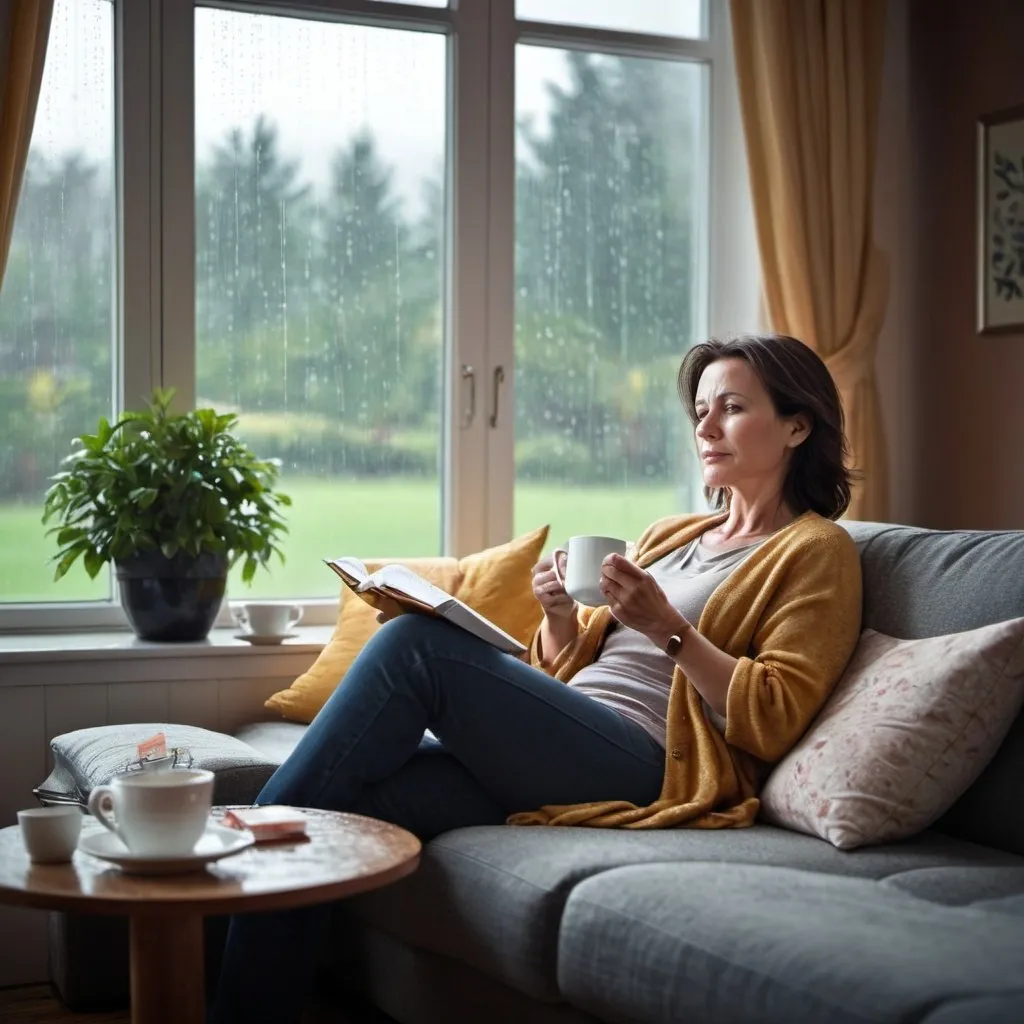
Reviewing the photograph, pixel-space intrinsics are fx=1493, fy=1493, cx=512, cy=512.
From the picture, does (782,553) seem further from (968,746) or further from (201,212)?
(201,212)

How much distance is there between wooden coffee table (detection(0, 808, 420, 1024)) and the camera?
5.27ft

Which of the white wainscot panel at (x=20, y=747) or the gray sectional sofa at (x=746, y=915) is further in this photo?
the white wainscot panel at (x=20, y=747)

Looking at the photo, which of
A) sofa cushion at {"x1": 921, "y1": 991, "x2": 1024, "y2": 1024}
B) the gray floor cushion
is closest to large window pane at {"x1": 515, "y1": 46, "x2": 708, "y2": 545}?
the gray floor cushion

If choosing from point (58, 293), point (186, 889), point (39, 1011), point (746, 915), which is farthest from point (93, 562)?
point (746, 915)

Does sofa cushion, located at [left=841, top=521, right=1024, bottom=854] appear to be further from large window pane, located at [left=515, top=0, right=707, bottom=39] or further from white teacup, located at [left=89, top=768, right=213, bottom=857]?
large window pane, located at [left=515, top=0, right=707, bottom=39]

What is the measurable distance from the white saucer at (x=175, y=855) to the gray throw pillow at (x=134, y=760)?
499mm

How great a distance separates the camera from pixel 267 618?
10.5 feet

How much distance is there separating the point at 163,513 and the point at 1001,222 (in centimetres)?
216

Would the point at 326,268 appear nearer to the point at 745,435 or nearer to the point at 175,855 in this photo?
the point at 745,435

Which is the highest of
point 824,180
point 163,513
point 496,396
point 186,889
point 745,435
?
point 824,180

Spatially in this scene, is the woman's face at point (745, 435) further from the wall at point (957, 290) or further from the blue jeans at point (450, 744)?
the wall at point (957, 290)

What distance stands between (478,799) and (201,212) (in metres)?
1.77

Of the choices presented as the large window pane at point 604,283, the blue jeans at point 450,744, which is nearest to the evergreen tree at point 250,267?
the large window pane at point 604,283

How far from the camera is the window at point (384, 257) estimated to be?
3398mm
